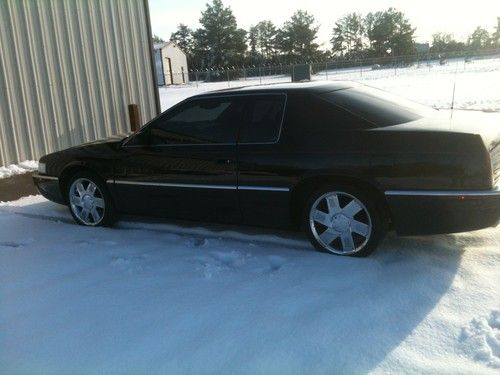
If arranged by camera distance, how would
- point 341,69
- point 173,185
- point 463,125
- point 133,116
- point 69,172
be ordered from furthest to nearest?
point 341,69 → point 133,116 → point 69,172 → point 173,185 → point 463,125

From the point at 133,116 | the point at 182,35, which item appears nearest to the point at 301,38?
the point at 182,35

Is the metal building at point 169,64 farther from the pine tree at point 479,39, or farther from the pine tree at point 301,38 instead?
the pine tree at point 479,39

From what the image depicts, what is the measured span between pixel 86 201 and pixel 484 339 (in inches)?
162

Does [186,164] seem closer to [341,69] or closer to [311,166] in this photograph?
[311,166]

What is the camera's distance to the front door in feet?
15.6

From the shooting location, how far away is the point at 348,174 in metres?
4.12

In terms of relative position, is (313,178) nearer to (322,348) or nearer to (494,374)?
(322,348)

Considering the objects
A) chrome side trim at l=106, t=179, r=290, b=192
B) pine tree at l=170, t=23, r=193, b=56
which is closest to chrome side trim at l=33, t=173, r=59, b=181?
chrome side trim at l=106, t=179, r=290, b=192

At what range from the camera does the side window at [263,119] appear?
14.9 feet

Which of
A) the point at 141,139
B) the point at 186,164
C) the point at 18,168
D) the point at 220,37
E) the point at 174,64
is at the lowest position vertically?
the point at 18,168

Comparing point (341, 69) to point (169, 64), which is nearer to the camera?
point (341, 69)

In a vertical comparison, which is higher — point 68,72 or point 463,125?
point 68,72

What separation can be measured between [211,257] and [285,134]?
46.1 inches

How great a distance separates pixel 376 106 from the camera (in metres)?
4.50
